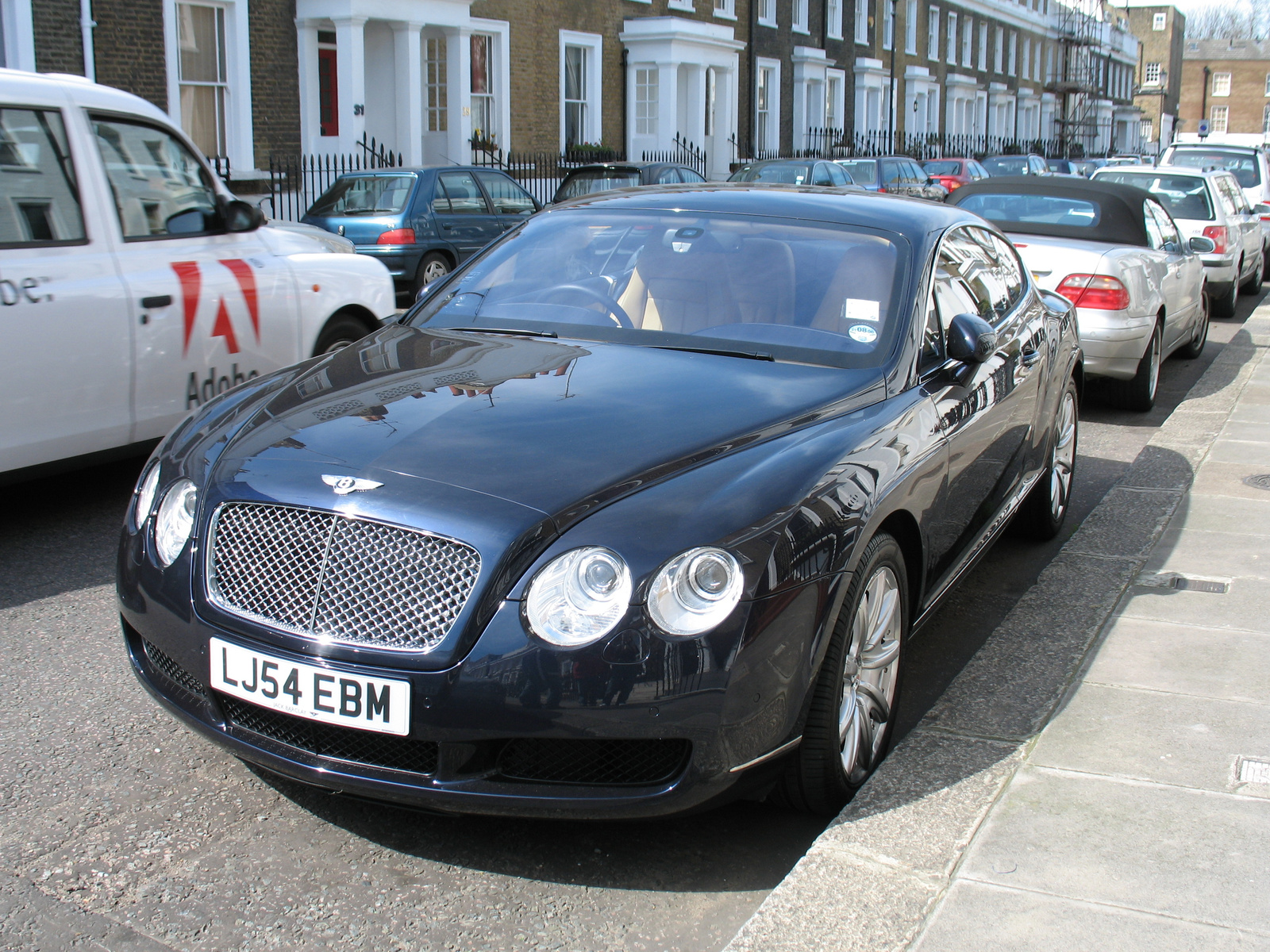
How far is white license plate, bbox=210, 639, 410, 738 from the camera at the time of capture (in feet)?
9.11

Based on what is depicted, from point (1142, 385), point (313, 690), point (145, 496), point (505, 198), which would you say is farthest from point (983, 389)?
point (505, 198)

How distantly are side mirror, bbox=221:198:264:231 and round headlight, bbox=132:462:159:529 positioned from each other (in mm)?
3005

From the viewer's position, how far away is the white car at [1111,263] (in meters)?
8.62

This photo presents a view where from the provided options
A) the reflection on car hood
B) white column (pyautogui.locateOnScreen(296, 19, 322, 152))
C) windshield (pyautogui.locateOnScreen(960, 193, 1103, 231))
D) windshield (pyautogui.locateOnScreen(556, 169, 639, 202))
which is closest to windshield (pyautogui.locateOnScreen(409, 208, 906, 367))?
the reflection on car hood

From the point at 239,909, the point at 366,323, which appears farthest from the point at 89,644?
the point at 366,323

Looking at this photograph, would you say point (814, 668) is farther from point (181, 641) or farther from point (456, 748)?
point (181, 641)

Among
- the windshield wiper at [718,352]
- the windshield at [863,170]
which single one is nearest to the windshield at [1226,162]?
the windshield at [863,170]

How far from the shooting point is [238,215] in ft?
20.6

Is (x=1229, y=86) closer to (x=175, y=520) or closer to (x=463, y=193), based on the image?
(x=463, y=193)

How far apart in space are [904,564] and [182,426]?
2.10 metres

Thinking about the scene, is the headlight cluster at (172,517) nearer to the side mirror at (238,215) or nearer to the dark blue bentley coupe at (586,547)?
the dark blue bentley coupe at (586,547)

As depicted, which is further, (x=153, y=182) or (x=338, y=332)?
(x=338, y=332)

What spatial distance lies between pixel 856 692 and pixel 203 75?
18.6 metres

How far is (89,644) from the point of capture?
4.44 meters
